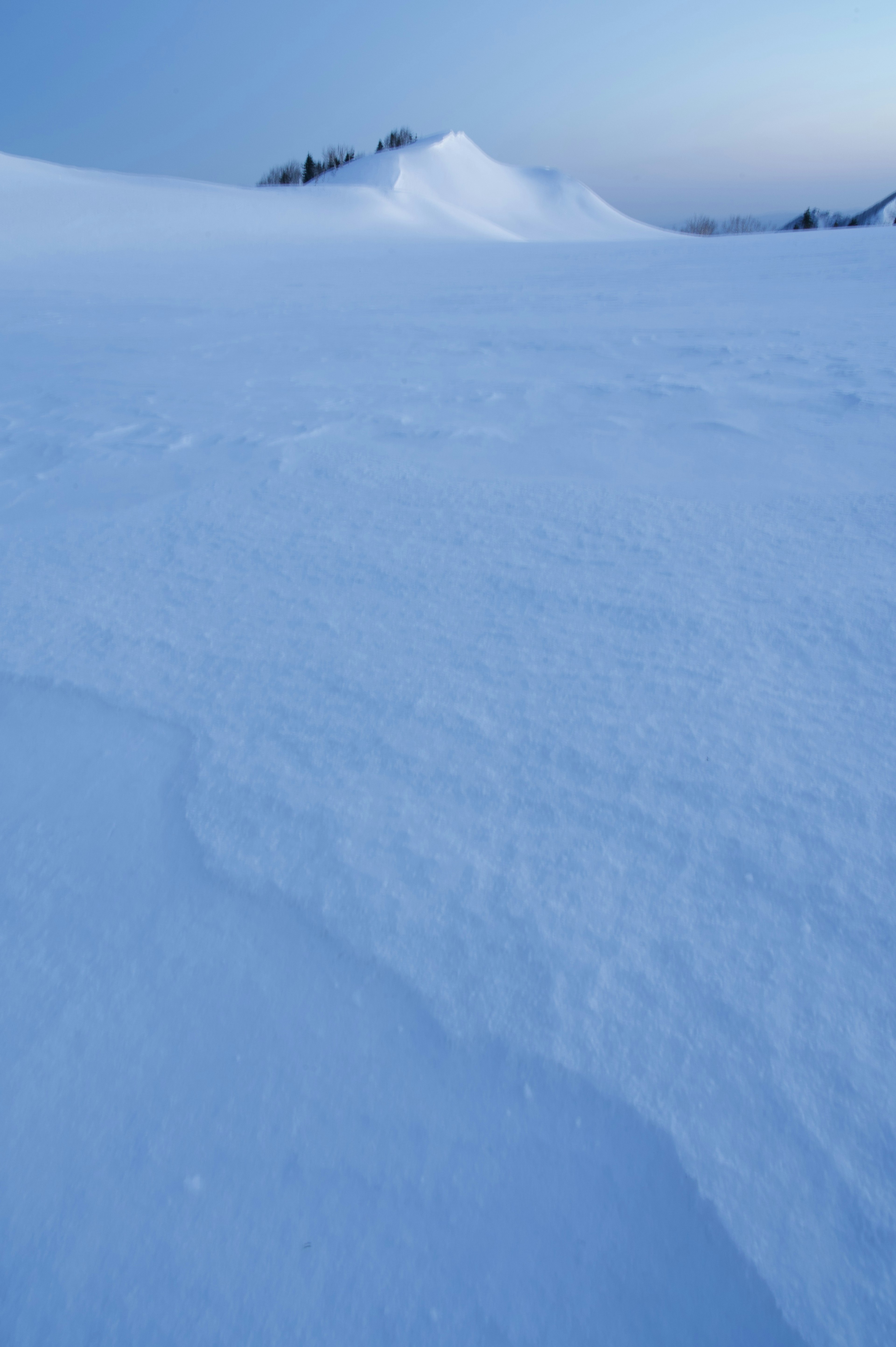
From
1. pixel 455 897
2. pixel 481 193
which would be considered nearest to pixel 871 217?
pixel 481 193

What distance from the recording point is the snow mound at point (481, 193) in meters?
20.5

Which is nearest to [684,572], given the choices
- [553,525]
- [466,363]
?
[553,525]

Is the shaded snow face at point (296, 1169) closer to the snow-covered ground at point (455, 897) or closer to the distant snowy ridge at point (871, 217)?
the snow-covered ground at point (455, 897)

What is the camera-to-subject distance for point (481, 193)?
24750 mm

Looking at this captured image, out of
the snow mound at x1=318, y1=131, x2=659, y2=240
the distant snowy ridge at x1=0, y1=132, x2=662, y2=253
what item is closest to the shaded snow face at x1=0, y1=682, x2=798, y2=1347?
the distant snowy ridge at x1=0, y1=132, x2=662, y2=253

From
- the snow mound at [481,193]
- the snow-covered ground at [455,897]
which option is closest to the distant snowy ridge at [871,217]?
the snow mound at [481,193]

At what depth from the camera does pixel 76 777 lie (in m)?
1.08

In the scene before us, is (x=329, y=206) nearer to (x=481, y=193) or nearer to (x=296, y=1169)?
(x=481, y=193)

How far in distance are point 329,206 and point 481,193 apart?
37.5 ft

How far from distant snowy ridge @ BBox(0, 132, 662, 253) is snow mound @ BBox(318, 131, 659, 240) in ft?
0.18

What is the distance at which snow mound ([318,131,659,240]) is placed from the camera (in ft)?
67.1

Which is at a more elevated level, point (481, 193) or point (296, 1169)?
point (481, 193)

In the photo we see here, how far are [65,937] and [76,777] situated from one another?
289mm

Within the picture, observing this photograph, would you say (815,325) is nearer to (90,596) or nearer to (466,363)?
(466,363)
